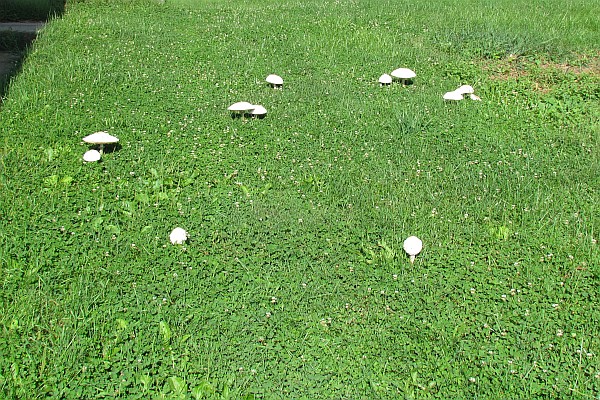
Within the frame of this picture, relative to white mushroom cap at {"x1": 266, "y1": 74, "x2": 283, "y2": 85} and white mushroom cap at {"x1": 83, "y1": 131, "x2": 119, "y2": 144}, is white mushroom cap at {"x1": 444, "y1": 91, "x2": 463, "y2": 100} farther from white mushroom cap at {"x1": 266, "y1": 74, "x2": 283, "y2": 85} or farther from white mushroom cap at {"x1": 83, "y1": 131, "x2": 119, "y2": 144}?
white mushroom cap at {"x1": 83, "y1": 131, "x2": 119, "y2": 144}

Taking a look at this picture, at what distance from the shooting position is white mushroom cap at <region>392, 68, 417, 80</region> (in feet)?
26.3

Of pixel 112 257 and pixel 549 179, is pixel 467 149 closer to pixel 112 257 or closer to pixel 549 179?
pixel 549 179

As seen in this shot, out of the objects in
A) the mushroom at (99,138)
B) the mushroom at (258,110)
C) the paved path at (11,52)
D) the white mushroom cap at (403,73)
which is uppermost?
the white mushroom cap at (403,73)

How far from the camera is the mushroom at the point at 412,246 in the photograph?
184 inches

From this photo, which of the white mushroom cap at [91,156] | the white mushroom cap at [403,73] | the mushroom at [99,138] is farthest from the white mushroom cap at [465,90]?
the white mushroom cap at [91,156]

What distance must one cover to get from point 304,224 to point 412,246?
3.03 feet

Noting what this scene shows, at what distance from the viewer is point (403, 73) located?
8039mm

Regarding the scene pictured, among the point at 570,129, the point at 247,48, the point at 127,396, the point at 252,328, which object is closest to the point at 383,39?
the point at 247,48

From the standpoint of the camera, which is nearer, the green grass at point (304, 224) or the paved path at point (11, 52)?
the green grass at point (304, 224)

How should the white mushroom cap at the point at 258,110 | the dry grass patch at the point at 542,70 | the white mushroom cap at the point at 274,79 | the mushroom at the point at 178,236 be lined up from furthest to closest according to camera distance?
1. the dry grass patch at the point at 542,70
2. the white mushroom cap at the point at 274,79
3. the white mushroom cap at the point at 258,110
4. the mushroom at the point at 178,236

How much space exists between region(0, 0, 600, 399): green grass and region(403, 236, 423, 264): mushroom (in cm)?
9

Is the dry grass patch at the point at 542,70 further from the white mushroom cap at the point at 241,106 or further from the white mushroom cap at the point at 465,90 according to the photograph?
the white mushroom cap at the point at 241,106

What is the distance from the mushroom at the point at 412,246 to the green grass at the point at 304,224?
3.5 inches

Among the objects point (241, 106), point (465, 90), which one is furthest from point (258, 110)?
point (465, 90)
